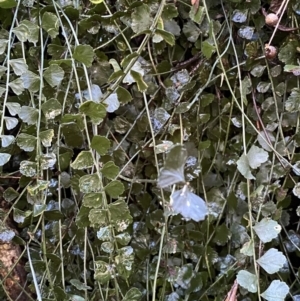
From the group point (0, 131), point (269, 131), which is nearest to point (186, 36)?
point (269, 131)

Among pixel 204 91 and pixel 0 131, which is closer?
pixel 0 131

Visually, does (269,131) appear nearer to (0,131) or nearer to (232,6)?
(232,6)

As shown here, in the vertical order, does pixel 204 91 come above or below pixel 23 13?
below

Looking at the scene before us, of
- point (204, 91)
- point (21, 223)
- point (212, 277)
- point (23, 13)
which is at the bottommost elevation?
point (212, 277)

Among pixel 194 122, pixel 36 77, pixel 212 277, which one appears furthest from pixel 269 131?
pixel 36 77

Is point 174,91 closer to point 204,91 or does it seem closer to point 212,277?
point 204,91

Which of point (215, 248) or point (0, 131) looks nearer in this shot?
point (0, 131)
